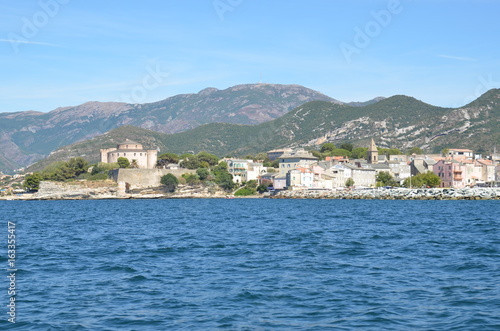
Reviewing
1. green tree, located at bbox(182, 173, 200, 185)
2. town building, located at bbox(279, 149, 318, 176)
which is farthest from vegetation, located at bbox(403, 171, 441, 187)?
green tree, located at bbox(182, 173, 200, 185)

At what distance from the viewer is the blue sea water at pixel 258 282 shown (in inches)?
488

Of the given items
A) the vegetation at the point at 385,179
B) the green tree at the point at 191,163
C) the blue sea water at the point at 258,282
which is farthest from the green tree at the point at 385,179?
the blue sea water at the point at 258,282

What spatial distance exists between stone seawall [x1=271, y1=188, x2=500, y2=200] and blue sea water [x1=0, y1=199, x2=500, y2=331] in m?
48.9

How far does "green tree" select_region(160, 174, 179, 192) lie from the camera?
9412 centimetres

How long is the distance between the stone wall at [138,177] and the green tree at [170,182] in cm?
144

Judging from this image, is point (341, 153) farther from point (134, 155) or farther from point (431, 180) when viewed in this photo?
point (134, 155)

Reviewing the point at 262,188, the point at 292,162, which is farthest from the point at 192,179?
the point at 292,162

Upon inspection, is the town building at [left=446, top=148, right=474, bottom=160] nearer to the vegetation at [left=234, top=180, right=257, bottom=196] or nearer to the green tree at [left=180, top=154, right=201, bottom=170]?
the vegetation at [left=234, top=180, right=257, bottom=196]

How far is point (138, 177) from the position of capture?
94.8 metres

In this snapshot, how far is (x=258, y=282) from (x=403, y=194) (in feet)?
213

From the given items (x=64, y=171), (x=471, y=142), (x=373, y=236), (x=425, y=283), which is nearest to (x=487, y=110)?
(x=471, y=142)

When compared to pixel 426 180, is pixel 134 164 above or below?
above

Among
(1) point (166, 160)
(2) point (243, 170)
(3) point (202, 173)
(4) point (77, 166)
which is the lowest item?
(3) point (202, 173)

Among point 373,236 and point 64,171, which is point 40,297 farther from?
point 64,171
